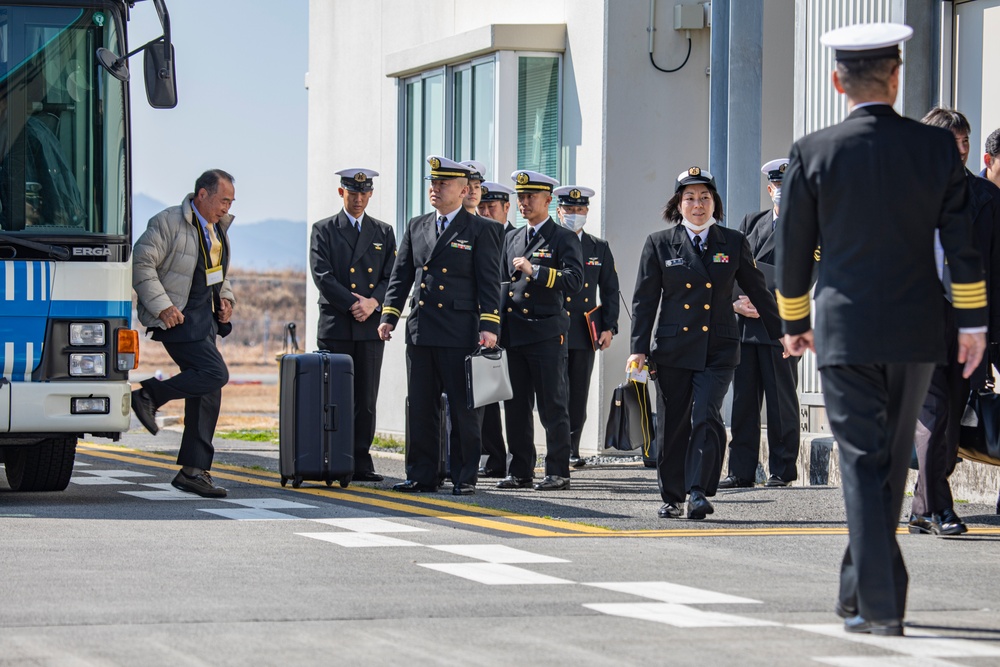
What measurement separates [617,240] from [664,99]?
1351mm

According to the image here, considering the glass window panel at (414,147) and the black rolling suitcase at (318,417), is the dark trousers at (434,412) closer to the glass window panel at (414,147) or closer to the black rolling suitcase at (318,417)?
the black rolling suitcase at (318,417)

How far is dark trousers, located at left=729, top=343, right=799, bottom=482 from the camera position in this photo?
12664mm

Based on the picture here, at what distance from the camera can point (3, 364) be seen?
10.5 m

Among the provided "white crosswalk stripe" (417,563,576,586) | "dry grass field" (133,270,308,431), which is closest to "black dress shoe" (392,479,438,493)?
"white crosswalk stripe" (417,563,576,586)

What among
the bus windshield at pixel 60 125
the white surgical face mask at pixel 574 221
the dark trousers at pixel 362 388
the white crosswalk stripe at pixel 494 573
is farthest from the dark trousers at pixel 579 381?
the white crosswalk stripe at pixel 494 573

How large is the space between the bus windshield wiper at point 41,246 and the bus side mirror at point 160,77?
102 centimetres

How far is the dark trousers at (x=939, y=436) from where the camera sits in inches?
365

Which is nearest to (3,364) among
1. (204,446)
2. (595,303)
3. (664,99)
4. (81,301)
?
(81,301)

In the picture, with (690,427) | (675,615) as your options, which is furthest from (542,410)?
(675,615)

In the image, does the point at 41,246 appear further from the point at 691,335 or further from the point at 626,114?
the point at 626,114

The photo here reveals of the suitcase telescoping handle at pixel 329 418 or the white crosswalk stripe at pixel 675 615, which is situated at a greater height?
the suitcase telescoping handle at pixel 329 418

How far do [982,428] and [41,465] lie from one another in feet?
18.9

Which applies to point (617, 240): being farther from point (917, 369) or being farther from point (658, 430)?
point (917, 369)

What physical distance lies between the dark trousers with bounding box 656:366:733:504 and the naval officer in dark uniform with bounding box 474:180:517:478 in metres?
2.87
